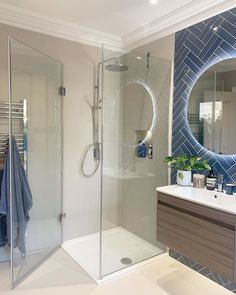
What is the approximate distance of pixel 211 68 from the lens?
7.57 ft

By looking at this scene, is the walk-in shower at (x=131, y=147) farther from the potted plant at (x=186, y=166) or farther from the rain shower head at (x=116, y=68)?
the potted plant at (x=186, y=166)

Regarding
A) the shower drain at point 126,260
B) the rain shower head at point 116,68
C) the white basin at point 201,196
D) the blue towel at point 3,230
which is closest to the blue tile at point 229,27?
the rain shower head at point 116,68

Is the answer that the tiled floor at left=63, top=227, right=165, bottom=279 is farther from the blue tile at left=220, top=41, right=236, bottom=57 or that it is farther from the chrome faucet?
the blue tile at left=220, top=41, right=236, bottom=57

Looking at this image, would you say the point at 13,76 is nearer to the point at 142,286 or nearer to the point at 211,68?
the point at 211,68

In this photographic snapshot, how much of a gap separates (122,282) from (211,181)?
1262mm

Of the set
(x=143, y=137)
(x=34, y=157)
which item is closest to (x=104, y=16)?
(x=143, y=137)

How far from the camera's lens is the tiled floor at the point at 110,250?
2545mm

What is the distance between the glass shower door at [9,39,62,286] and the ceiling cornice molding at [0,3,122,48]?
35cm

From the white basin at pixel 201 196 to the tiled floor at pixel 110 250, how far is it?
945 mm

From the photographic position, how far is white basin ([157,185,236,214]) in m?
1.96

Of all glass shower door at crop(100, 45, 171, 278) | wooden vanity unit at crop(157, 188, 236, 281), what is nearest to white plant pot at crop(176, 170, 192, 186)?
wooden vanity unit at crop(157, 188, 236, 281)

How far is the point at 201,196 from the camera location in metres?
2.20

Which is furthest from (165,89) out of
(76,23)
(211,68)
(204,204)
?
(204,204)

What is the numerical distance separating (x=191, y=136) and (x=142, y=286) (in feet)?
4.97
